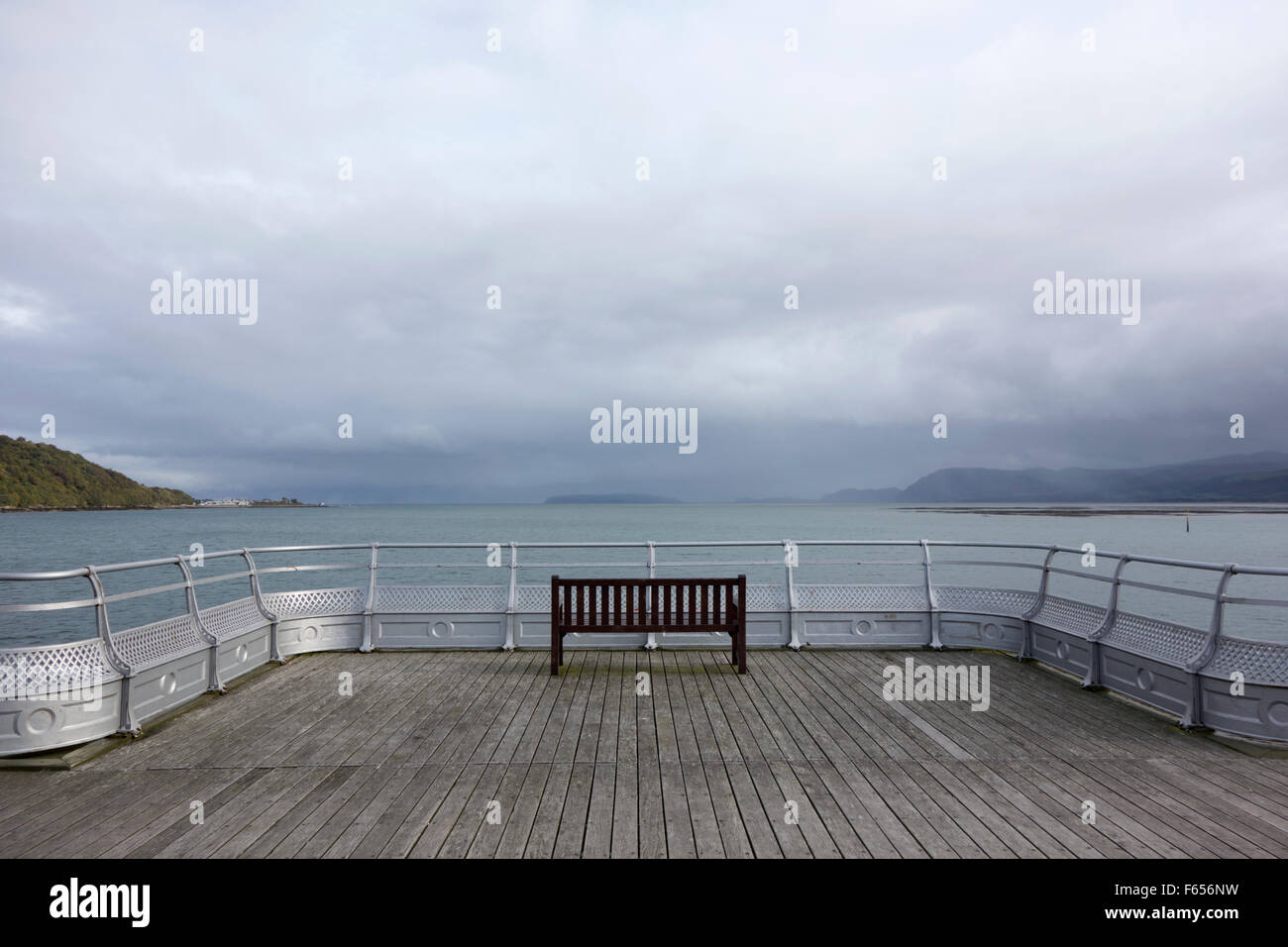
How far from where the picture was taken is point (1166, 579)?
40.2m

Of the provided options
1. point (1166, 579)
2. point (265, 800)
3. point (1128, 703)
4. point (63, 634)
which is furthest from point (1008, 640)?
point (1166, 579)

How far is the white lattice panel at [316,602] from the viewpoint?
293 inches

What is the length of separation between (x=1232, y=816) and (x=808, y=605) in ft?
14.6

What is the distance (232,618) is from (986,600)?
8051mm

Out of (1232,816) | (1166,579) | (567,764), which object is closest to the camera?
(1232,816)

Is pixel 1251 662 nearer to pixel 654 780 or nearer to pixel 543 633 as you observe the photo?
pixel 654 780

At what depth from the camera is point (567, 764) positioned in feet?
14.0

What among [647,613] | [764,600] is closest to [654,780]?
[647,613]

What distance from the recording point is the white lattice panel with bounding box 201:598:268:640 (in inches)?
244

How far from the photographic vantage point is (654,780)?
400 cm
